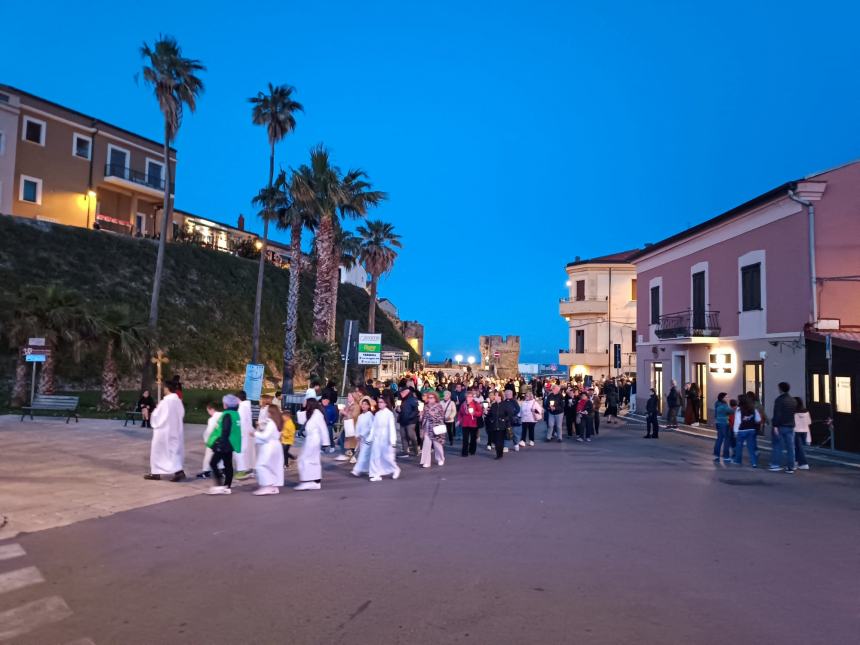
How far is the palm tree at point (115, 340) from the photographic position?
23.2 m

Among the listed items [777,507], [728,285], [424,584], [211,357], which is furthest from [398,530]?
[211,357]

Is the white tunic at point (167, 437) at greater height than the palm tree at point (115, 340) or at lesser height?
lesser

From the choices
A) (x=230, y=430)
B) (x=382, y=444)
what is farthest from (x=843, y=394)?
(x=230, y=430)

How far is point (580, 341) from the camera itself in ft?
173

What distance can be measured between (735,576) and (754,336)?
64.3ft

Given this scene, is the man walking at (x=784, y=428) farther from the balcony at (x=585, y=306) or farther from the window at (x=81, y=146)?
the window at (x=81, y=146)

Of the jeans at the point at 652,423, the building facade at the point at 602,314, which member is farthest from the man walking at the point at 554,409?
the building facade at the point at 602,314

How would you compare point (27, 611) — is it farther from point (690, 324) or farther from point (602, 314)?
point (602, 314)

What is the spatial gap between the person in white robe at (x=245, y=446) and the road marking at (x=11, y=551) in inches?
210

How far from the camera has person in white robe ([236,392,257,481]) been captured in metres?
12.8

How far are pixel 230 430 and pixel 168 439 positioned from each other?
75.6 inches

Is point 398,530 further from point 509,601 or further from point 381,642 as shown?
point 381,642

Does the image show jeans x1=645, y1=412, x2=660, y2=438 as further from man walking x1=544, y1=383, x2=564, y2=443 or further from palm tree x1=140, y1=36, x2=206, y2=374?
palm tree x1=140, y1=36, x2=206, y2=374

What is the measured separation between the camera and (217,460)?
11.1 m
